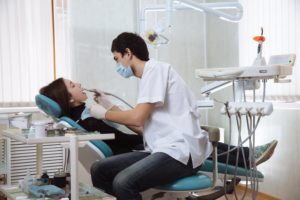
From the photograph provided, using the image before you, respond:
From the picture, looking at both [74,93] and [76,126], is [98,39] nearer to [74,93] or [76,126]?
[74,93]

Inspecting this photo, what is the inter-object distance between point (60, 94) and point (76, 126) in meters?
0.28

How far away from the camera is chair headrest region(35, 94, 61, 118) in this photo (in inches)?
79.7

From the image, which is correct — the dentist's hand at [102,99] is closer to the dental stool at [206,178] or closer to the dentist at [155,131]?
the dentist at [155,131]

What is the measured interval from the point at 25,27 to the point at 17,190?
4.80 feet

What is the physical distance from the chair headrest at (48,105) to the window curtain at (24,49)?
3.51 feet

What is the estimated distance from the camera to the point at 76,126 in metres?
2.04

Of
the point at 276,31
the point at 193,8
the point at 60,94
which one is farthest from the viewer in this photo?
the point at 276,31

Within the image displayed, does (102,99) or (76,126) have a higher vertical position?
(102,99)

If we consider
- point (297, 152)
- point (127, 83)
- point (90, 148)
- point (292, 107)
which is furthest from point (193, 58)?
point (90, 148)

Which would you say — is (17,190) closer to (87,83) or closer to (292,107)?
(87,83)

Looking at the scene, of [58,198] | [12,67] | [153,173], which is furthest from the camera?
[12,67]

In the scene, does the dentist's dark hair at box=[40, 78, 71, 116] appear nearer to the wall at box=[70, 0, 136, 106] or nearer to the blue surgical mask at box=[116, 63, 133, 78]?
the blue surgical mask at box=[116, 63, 133, 78]

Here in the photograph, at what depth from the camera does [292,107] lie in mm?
2922

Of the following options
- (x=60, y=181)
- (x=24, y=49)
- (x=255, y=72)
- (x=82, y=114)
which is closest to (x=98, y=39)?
(x=24, y=49)
